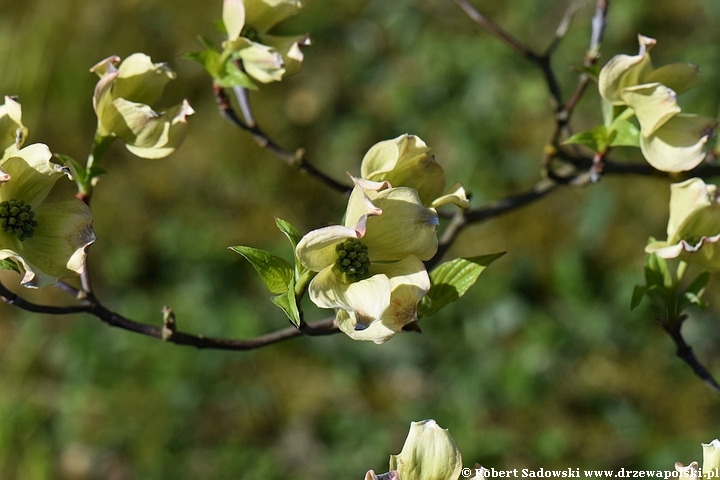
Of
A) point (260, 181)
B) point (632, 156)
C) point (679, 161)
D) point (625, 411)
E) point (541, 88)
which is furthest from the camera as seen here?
point (260, 181)

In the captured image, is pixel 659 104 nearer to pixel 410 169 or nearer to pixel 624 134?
pixel 624 134

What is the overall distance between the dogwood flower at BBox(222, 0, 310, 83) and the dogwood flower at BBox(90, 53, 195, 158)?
3.9 inches

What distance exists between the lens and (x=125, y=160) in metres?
2.74

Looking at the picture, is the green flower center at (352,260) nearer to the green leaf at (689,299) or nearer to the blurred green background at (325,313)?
the green leaf at (689,299)

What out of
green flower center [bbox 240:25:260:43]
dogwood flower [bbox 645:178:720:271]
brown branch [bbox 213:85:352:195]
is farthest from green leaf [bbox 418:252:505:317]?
green flower center [bbox 240:25:260:43]

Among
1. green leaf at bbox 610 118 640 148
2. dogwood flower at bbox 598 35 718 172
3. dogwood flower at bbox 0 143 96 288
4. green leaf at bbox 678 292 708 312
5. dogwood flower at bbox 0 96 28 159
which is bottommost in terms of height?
green leaf at bbox 678 292 708 312

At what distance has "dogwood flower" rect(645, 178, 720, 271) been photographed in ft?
2.60

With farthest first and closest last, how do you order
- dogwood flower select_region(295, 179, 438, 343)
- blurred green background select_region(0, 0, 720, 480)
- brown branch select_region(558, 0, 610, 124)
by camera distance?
1. blurred green background select_region(0, 0, 720, 480)
2. brown branch select_region(558, 0, 610, 124)
3. dogwood flower select_region(295, 179, 438, 343)

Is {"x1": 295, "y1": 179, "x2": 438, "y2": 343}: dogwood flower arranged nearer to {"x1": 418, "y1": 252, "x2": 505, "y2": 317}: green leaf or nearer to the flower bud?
{"x1": 418, "y1": 252, "x2": 505, "y2": 317}: green leaf

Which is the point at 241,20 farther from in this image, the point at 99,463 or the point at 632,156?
the point at 99,463

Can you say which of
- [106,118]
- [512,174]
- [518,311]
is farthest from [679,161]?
[512,174]

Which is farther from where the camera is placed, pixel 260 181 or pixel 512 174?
pixel 260 181

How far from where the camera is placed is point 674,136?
0.85 metres

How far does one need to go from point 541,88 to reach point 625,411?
109 cm
